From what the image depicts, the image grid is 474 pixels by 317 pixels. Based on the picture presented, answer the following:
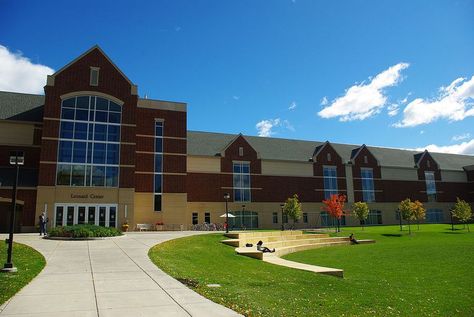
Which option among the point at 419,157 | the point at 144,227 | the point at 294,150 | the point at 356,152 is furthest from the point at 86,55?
the point at 419,157

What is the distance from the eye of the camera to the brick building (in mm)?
37156

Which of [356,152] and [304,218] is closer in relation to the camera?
[304,218]

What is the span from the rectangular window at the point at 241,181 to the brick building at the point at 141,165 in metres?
0.15

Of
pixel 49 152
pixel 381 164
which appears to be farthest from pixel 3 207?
pixel 381 164

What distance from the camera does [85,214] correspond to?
1458 inches

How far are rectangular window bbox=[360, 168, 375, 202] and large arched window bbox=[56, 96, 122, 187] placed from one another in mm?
42807

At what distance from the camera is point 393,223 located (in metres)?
66.2

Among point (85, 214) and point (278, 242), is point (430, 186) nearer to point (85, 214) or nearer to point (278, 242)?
point (278, 242)

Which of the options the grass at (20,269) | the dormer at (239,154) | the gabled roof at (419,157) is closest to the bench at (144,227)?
the dormer at (239,154)

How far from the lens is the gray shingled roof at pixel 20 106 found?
39656 mm

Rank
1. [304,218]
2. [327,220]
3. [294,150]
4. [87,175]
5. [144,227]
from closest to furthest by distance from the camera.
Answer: [87,175], [144,227], [304,218], [327,220], [294,150]

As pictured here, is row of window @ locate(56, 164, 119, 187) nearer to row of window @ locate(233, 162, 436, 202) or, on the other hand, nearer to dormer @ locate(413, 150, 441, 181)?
row of window @ locate(233, 162, 436, 202)

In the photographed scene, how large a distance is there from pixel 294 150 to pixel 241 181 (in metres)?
12.5

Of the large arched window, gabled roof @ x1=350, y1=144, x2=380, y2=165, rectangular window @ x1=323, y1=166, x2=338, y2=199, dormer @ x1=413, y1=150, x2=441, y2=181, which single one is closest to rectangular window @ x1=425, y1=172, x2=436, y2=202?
dormer @ x1=413, y1=150, x2=441, y2=181
